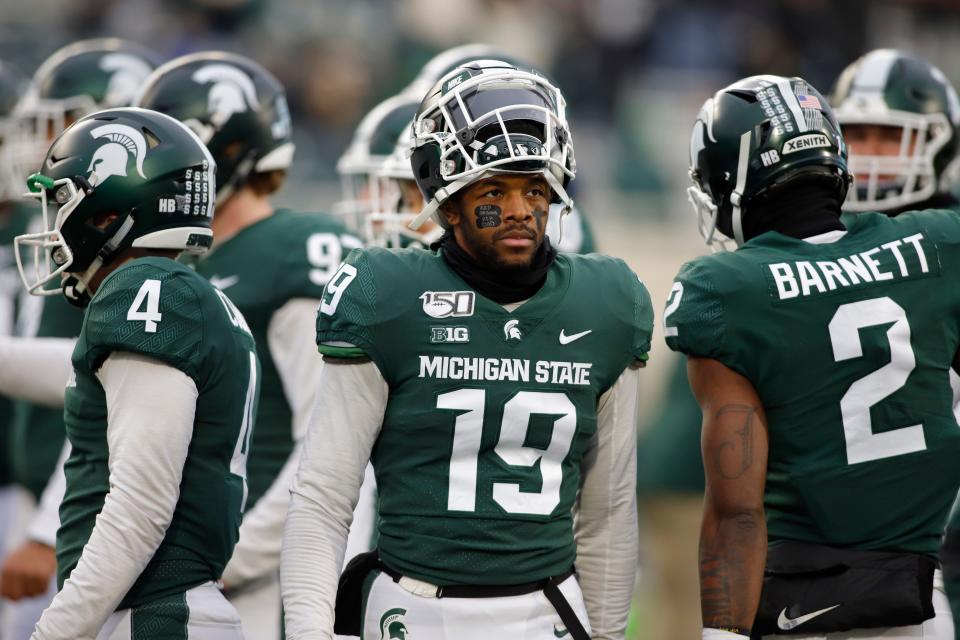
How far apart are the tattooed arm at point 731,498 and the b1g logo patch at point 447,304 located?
587mm

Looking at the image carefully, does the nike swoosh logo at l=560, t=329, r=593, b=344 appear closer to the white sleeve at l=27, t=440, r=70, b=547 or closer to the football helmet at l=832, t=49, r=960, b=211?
the white sleeve at l=27, t=440, r=70, b=547

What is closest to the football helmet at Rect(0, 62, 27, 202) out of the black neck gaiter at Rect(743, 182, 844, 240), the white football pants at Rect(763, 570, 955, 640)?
the black neck gaiter at Rect(743, 182, 844, 240)

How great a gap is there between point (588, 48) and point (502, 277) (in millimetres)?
9185

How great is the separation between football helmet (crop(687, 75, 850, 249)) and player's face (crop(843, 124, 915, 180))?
4.13 feet

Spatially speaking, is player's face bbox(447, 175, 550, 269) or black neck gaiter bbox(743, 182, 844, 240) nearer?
player's face bbox(447, 175, 550, 269)

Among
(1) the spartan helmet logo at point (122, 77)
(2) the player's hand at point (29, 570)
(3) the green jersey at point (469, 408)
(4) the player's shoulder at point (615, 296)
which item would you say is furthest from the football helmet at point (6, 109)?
(4) the player's shoulder at point (615, 296)

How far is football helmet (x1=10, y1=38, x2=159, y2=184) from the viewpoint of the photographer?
5.13 m

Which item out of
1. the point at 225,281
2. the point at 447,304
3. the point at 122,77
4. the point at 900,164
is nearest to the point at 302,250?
the point at 225,281

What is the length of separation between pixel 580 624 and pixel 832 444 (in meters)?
0.72

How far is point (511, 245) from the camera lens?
9.51 feet

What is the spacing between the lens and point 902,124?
445cm

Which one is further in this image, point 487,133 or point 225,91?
point 225,91

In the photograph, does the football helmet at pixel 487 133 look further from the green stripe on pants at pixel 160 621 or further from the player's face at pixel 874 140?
the player's face at pixel 874 140

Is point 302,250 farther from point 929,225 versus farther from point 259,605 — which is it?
point 929,225
